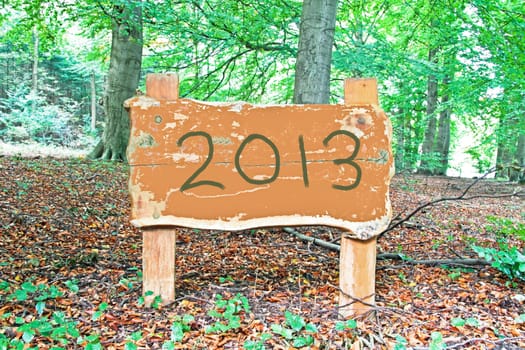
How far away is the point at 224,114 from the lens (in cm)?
246

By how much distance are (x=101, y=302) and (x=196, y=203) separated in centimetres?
93

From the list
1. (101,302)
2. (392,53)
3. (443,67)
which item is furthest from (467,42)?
(101,302)

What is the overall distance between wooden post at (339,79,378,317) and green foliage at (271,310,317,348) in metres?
0.32

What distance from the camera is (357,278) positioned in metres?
2.43

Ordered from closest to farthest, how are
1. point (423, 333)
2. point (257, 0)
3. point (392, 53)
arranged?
point (423, 333), point (257, 0), point (392, 53)

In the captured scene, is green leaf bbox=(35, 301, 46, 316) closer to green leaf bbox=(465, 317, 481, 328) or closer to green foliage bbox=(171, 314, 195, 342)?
green foliage bbox=(171, 314, 195, 342)

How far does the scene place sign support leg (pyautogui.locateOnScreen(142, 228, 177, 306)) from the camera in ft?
8.11

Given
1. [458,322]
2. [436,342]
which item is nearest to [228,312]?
[436,342]

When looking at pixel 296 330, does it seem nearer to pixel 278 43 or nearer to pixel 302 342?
pixel 302 342

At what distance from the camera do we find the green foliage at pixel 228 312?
2189mm

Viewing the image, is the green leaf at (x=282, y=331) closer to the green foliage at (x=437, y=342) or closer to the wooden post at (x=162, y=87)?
the green foliage at (x=437, y=342)

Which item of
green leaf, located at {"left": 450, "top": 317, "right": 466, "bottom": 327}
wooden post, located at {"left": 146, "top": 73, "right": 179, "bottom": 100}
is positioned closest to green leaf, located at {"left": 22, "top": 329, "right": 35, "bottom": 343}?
wooden post, located at {"left": 146, "top": 73, "right": 179, "bottom": 100}

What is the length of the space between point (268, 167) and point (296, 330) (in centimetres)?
97

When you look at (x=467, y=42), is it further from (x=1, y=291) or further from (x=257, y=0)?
(x=1, y=291)
